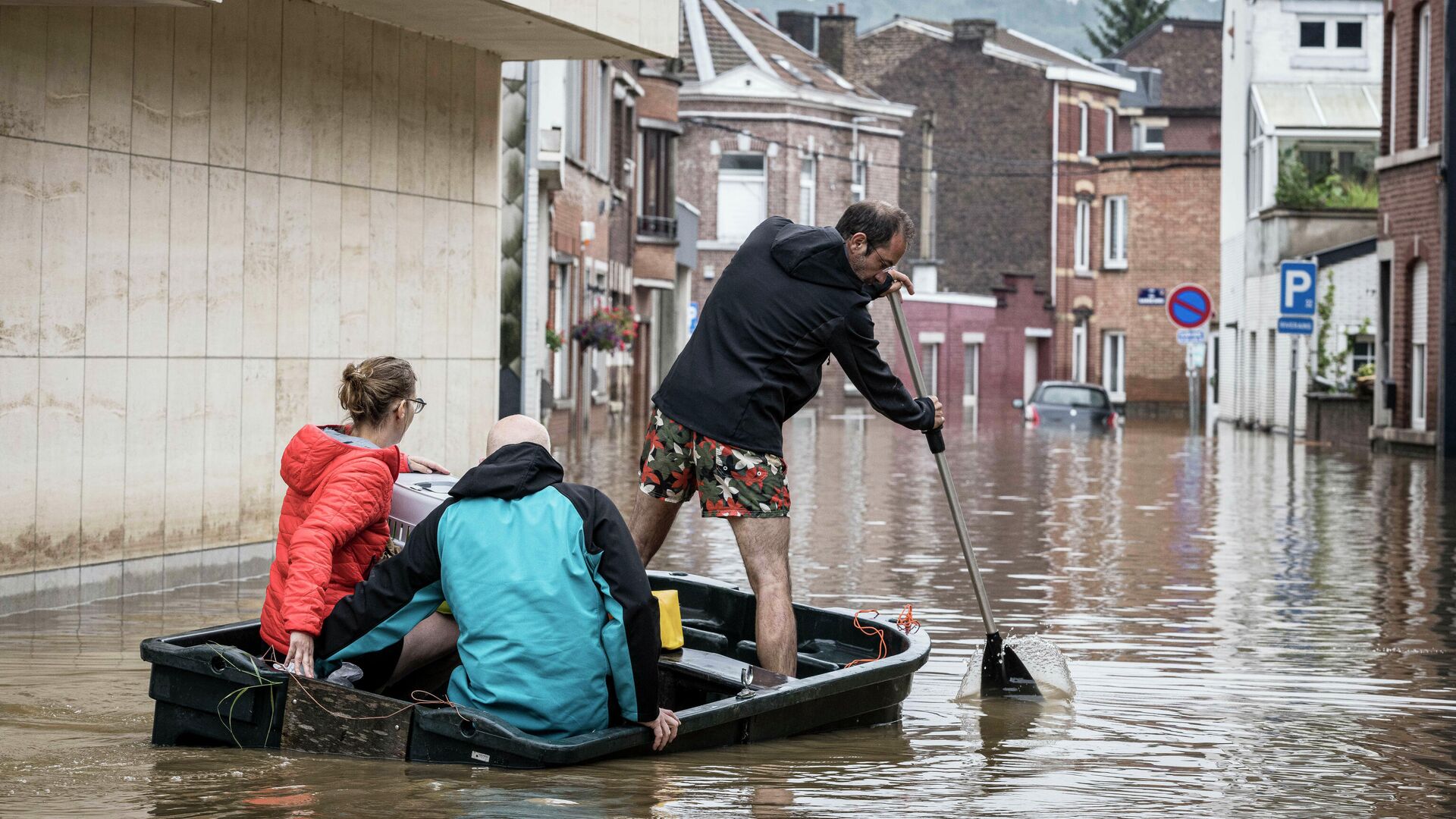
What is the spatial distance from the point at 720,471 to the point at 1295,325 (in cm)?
2435

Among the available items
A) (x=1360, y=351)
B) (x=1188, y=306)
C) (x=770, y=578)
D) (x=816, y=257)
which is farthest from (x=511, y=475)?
(x=1360, y=351)

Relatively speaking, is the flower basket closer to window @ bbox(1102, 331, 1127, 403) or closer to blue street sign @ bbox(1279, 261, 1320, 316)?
blue street sign @ bbox(1279, 261, 1320, 316)

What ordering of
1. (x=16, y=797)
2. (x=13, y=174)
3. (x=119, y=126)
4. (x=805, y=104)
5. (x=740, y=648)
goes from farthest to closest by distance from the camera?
(x=805, y=104), (x=119, y=126), (x=13, y=174), (x=740, y=648), (x=16, y=797)

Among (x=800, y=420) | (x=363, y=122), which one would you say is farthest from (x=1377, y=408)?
(x=363, y=122)

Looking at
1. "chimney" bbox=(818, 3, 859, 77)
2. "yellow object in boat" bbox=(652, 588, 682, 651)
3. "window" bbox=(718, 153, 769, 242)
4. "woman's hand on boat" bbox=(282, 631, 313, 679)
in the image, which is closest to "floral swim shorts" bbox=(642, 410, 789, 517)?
"yellow object in boat" bbox=(652, 588, 682, 651)

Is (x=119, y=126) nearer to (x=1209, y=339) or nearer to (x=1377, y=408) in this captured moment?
(x=1377, y=408)

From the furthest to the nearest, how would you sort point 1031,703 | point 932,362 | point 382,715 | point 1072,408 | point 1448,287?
point 932,362, point 1072,408, point 1448,287, point 1031,703, point 382,715

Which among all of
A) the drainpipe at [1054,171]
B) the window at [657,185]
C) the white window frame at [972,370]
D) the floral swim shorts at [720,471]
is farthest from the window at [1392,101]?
the drainpipe at [1054,171]

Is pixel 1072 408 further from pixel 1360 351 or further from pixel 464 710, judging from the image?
pixel 464 710

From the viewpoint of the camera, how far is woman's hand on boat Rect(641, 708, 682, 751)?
6.51 m

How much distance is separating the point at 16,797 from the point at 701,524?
10.9m

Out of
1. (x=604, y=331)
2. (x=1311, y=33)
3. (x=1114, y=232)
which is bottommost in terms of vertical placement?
(x=604, y=331)

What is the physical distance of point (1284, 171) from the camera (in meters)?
42.9

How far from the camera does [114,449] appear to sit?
11.0 meters
